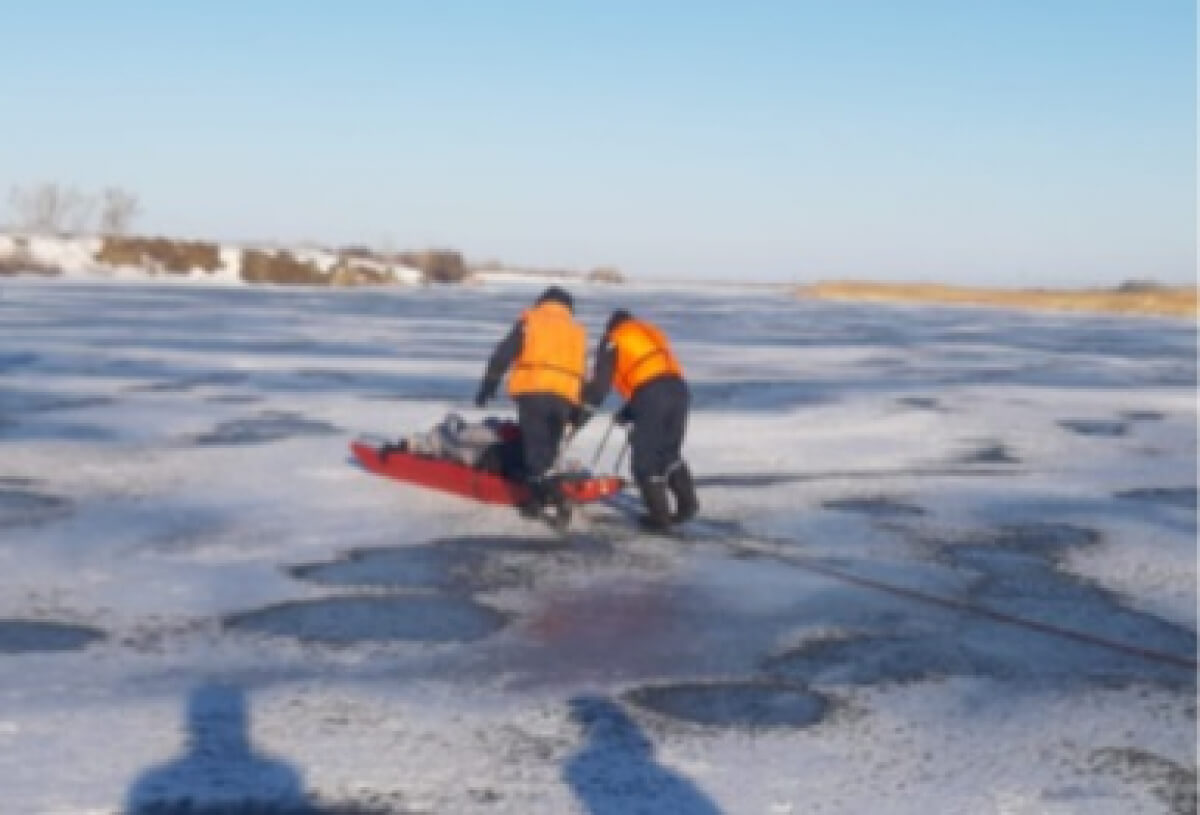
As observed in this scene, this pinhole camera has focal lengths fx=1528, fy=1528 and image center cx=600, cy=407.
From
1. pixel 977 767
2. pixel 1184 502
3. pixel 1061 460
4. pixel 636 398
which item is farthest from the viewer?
pixel 1061 460

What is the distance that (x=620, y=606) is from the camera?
686 cm

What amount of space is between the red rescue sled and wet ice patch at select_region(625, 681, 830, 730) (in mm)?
3487

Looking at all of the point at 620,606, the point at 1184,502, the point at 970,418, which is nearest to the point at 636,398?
the point at 620,606

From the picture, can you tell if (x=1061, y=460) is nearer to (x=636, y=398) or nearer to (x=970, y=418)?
(x=970, y=418)

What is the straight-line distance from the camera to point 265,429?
1252cm

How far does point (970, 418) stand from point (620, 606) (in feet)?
29.8

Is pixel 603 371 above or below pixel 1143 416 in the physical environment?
above

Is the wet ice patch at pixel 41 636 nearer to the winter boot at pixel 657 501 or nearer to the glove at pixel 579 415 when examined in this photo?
the winter boot at pixel 657 501

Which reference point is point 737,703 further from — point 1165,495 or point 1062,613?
point 1165,495

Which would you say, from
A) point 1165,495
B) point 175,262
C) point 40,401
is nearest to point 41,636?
point 1165,495

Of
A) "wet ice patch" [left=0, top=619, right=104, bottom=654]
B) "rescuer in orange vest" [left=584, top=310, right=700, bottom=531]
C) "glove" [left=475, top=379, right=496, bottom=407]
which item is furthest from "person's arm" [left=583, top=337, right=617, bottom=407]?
"wet ice patch" [left=0, top=619, right=104, bottom=654]

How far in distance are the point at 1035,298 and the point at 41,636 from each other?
69.6 meters

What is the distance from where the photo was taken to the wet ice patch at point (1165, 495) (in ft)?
33.3

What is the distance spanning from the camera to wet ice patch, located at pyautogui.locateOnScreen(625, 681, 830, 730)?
514 cm
